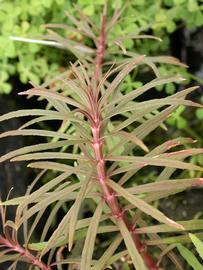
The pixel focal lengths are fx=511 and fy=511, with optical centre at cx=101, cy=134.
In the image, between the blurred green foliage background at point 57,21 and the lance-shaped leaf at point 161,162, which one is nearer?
the lance-shaped leaf at point 161,162

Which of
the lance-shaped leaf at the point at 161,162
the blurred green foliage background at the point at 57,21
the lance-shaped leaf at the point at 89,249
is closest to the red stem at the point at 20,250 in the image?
the lance-shaped leaf at the point at 89,249

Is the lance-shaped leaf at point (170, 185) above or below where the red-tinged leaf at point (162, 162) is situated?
below

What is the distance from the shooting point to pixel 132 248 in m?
0.99

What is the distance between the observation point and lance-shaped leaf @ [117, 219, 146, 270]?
972mm

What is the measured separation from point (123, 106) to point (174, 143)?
13cm

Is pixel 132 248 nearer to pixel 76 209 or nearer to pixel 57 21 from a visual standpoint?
pixel 76 209

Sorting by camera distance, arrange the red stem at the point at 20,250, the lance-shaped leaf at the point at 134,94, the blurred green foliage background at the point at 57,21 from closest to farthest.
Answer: the lance-shaped leaf at the point at 134,94, the red stem at the point at 20,250, the blurred green foliage background at the point at 57,21

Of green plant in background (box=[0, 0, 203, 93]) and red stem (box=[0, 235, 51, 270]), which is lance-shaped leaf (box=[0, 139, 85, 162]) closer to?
red stem (box=[0, 235, 51, 270])

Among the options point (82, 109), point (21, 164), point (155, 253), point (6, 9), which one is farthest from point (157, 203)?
point (82, 109)

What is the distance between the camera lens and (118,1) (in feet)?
5.74

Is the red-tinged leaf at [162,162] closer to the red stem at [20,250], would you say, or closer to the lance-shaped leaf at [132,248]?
the lance-shaped leaf at [132,248]

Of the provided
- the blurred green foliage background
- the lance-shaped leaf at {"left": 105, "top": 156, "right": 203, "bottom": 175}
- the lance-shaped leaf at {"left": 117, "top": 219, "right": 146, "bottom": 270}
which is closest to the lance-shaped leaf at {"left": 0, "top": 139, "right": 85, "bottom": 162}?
the lance-shaped leaf at {"left": 105, "top": 156, "right": 203, "bottom": 175}

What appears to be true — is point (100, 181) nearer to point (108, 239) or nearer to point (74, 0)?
point (108, 239)

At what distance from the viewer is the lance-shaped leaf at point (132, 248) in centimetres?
97
